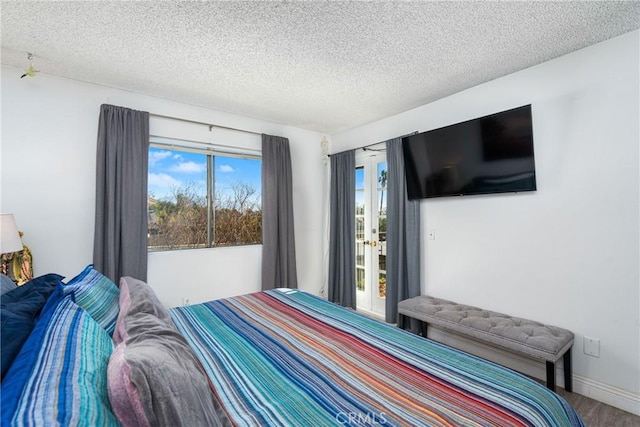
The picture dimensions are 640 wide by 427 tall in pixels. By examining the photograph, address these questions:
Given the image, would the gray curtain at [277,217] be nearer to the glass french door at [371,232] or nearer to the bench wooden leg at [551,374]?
the glass french door at [371,232]

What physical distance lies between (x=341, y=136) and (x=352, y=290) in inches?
91.5

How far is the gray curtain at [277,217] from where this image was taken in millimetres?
3811

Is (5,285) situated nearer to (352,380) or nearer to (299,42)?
(352,380)

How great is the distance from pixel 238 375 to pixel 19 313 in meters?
0.82

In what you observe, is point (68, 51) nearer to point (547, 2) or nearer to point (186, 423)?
point (186, 423)

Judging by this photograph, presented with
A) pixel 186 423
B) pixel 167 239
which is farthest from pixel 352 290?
pixel 186 423

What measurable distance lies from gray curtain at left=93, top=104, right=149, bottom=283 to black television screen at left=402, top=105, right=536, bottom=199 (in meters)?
2.87

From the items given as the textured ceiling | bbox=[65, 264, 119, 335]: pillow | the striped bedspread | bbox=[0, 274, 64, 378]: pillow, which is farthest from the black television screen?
bbox=[0, 274, 64, 378]: pillow

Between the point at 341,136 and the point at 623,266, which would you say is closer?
the point at 623,266

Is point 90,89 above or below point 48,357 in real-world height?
above

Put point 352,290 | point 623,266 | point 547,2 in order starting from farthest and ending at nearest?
point 352,290
point 623,266
point 547,2

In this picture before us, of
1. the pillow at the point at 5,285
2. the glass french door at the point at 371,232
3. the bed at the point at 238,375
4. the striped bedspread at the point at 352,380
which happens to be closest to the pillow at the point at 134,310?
the bed at the point at 238,375

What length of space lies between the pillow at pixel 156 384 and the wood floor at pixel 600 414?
249cm

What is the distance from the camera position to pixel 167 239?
10.7 ft
